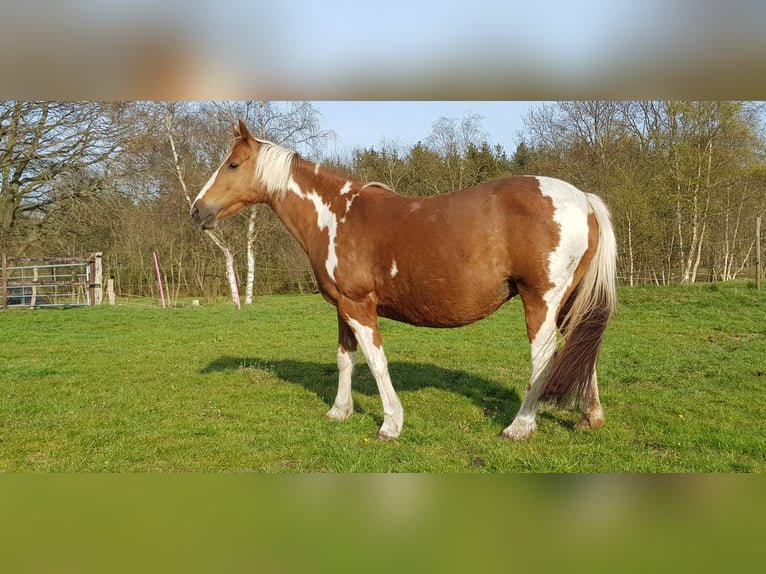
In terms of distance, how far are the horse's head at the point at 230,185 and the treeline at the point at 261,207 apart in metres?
6.72

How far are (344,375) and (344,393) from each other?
0.19 meters

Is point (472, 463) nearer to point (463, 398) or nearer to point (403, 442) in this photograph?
point (403, 442)

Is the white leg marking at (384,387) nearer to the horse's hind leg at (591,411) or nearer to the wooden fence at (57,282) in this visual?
the horse's hind leg at (591,411)

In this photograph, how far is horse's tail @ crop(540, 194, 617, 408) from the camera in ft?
14.2

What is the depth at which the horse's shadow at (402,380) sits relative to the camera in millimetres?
5695

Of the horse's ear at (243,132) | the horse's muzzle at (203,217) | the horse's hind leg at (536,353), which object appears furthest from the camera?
the horse's muzzle at (203,217)

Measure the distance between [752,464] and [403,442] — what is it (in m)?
2.48

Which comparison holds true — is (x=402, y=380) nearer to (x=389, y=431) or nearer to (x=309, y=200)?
(x=389, y=431)

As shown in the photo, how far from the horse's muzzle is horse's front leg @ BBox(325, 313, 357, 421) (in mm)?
1546

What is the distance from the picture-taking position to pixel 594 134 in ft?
42.2

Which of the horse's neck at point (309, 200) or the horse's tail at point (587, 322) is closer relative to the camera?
the horse's tail at point (587, 322)

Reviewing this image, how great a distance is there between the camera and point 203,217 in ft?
16.4

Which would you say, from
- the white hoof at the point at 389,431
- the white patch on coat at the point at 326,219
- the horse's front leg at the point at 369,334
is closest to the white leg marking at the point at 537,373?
the white hoof at the point at 389,431

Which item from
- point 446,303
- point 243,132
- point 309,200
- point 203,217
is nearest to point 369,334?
point 446,303
